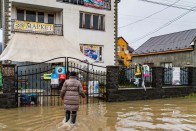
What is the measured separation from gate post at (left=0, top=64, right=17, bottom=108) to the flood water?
0.47 metres

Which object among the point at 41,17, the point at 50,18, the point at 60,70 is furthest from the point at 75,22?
the point at 60,70

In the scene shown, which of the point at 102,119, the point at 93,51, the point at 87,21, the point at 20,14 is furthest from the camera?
the point at 87,21

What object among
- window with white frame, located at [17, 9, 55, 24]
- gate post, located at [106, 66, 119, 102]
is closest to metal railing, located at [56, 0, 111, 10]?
window with white frame, located at [17, 9, 55, 24]

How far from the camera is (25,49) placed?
16.8 m

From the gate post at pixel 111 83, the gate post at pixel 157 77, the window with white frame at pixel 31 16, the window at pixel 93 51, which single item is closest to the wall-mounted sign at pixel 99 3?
the window with white frame at pixel 31 16

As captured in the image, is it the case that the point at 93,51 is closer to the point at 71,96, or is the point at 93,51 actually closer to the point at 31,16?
the point at 31,16

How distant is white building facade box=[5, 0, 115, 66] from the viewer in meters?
19.4

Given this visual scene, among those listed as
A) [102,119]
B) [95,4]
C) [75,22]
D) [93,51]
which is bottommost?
[102,119]

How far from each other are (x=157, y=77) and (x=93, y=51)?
7507 millimetres

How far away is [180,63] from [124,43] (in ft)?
111

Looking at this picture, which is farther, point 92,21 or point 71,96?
point 92,21

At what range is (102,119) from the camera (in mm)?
9055

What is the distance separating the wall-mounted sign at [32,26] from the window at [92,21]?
8.92 feet

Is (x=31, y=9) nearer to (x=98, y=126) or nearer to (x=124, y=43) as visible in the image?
(x=98, y=126)
